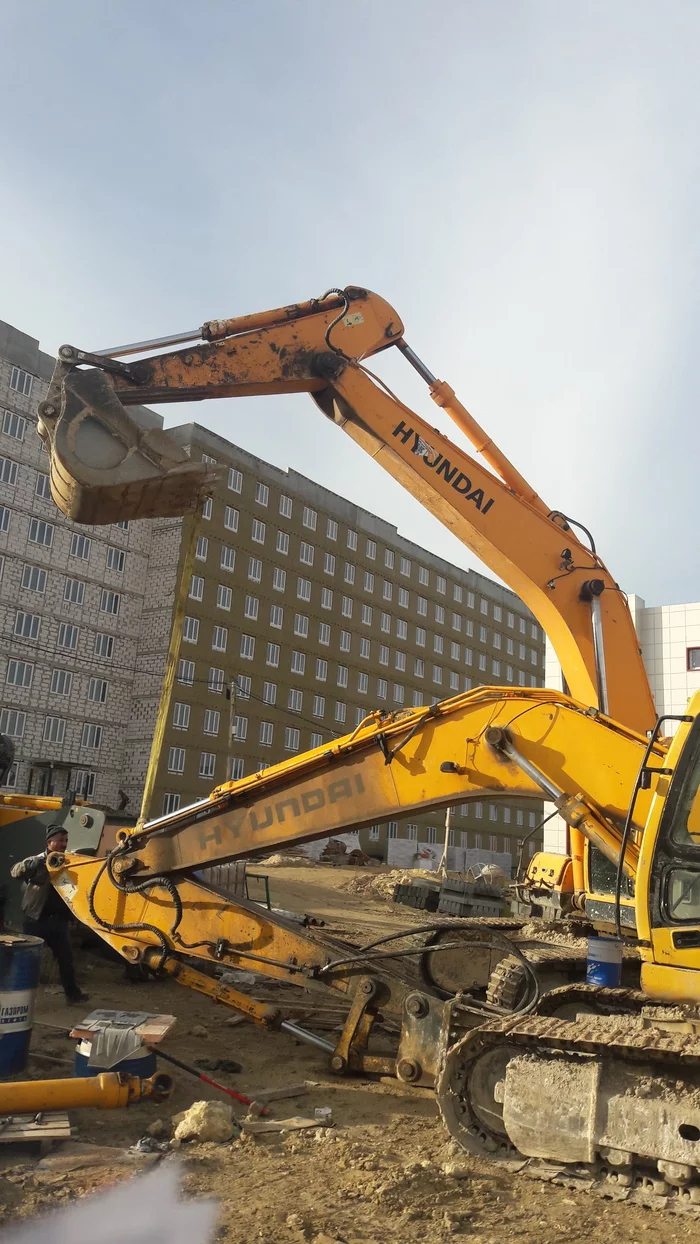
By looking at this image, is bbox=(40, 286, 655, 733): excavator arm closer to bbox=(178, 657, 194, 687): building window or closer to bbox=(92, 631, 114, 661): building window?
bbox=(178, 657, 194, 687): building window

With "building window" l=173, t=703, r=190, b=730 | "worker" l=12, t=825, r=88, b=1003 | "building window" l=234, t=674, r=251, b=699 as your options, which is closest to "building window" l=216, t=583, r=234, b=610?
"building window" l=234, t=674, r=251, b=699

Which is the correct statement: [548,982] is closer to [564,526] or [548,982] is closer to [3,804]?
[564,526]

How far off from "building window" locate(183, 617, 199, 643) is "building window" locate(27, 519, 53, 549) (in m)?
7.98

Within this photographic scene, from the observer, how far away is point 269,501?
55.4 meters

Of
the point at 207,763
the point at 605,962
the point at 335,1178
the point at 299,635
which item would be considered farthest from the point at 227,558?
the point at 335,1178

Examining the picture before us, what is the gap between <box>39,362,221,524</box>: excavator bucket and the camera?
751 cm

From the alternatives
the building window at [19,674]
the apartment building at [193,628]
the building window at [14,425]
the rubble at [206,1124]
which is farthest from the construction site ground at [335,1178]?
the building window at [14,425]

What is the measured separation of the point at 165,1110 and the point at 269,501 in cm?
5047

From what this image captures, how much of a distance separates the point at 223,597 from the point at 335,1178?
4742 centimetres

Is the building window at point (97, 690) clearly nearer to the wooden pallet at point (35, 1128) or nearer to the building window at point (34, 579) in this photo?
the building window at point (34, 579)

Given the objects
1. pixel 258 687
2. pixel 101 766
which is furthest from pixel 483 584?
pixel 101 766

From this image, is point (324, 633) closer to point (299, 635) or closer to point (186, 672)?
point (299, 635)

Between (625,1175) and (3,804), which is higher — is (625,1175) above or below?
below

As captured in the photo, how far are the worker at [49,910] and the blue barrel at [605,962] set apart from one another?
16.6ft
